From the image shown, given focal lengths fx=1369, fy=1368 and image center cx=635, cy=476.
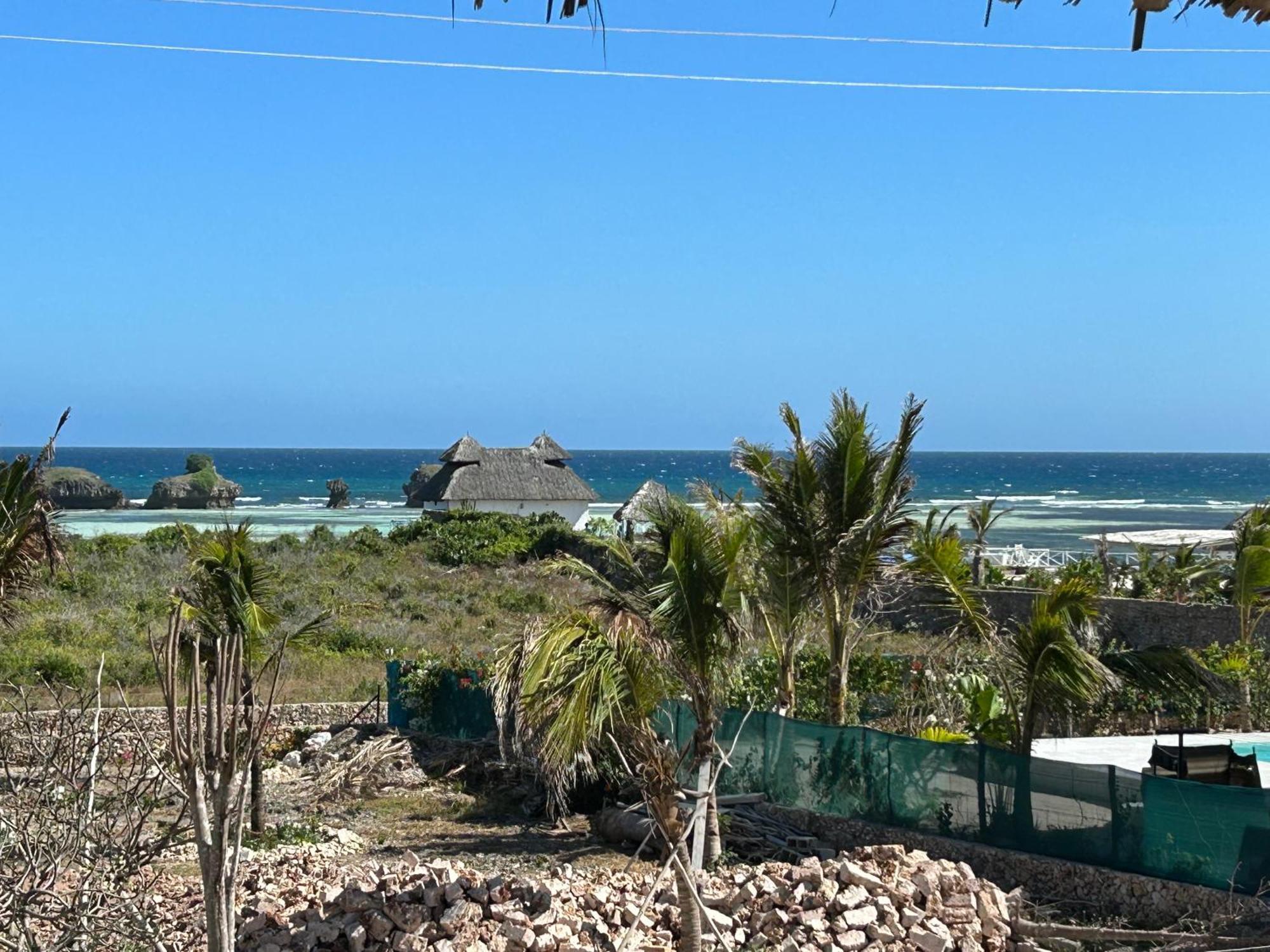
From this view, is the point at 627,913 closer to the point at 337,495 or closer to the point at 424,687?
the point at 424,687

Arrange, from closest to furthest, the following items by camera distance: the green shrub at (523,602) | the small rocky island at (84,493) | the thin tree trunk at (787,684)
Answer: the thin tree trunk at (787,684) → the green shrub at (523,602) → the small rocky island at (84,493)

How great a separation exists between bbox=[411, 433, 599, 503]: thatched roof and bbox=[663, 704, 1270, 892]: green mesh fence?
34.8m

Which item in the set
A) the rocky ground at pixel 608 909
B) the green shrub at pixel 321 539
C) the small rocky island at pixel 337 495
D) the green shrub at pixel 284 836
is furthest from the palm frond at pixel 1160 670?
the small rocky island at pixel 337 495

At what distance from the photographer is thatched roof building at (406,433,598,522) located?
4944 centimetres

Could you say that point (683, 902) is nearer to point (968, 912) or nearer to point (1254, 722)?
point (968, 912)

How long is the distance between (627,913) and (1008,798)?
14.2 ft

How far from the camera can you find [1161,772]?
41.5 ft

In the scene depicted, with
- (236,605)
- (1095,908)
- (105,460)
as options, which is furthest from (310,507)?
(105,460)

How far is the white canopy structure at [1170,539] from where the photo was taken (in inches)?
1350

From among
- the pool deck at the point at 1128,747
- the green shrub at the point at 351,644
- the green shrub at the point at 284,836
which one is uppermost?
the pool deck at the point at 1128,747

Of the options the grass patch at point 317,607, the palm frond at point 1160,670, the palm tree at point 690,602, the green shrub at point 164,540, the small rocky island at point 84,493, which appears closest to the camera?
the palm tree at point 690,602

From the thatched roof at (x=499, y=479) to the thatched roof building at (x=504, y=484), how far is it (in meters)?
0.02

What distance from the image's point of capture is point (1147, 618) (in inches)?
946

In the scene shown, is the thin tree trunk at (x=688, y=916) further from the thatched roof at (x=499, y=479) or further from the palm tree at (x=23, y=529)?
the thatched roof at (x=499, y=479)
